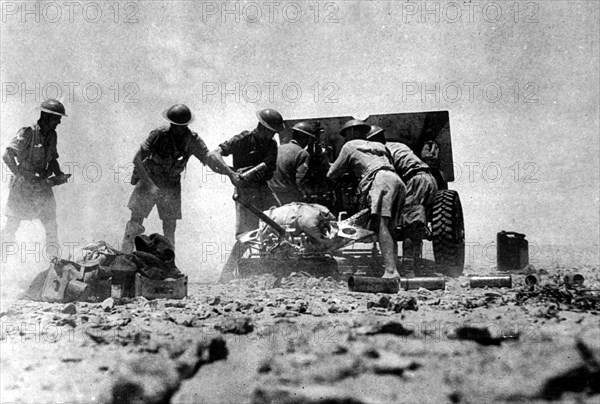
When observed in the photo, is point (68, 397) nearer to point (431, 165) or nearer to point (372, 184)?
point (372, 184)

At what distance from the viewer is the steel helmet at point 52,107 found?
5.43m

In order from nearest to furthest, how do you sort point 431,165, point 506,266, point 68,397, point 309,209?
1. point 68,397
2. point 309,209
3. point 431,165
4. point 506,266

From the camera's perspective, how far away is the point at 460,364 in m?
2.83

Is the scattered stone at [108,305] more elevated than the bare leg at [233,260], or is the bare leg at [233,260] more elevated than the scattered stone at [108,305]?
the bare leg at [233,260]

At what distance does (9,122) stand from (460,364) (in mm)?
4900

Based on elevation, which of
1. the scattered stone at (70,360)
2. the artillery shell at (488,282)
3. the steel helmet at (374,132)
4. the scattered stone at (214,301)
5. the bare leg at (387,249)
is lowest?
the scattered stone at (70,360)

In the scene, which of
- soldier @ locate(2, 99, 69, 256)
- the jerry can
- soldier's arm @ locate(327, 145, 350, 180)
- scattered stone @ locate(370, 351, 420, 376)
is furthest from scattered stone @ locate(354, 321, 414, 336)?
the jerry can

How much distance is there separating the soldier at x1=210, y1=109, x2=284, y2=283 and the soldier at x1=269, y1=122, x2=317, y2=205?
328mm

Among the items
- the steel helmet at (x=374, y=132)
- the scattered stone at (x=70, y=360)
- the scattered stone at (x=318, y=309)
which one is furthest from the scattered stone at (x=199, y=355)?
the steel helmet at (x=374, y=132)

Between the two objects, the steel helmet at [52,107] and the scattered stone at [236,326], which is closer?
the scattered stone at [236,326]

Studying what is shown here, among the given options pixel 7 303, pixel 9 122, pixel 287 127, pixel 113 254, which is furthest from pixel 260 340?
pixel 287 127

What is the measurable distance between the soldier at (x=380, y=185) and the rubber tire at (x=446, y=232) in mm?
1061

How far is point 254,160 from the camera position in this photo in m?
5.96

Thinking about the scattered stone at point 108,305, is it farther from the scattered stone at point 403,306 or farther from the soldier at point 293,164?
the soldier at point 293,164
